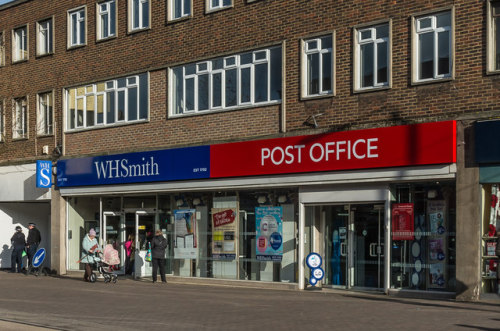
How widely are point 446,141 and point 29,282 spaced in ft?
40.9

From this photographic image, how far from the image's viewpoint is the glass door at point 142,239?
78.1 ft

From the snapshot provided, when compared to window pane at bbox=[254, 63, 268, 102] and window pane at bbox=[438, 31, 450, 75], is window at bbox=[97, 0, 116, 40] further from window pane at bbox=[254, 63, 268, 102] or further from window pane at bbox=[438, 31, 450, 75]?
window pane at bbox=[438, 31, 450, 75]

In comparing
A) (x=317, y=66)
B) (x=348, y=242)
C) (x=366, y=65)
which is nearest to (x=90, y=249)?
(x=348, y=242)

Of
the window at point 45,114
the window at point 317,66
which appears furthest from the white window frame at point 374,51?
the window at point 45,114

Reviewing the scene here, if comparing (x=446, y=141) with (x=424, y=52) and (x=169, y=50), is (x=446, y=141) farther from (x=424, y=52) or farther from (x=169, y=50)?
(x=169, y=50)

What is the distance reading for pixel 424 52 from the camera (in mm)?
16938

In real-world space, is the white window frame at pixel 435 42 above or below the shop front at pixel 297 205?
above

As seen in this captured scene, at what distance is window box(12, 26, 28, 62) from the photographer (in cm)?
2787

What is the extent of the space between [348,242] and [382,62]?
437cm

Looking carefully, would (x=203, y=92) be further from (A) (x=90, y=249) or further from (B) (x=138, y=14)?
(A) (x=90, y=249)

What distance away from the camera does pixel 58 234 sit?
25797mm

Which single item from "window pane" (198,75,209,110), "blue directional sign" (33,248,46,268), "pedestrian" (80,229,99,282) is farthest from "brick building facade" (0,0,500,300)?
"pedestrian" (80,229,99,282)

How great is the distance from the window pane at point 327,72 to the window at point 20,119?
13.1 meters

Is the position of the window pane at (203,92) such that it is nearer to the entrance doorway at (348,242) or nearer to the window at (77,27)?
the entrance doorway at (348,242)
